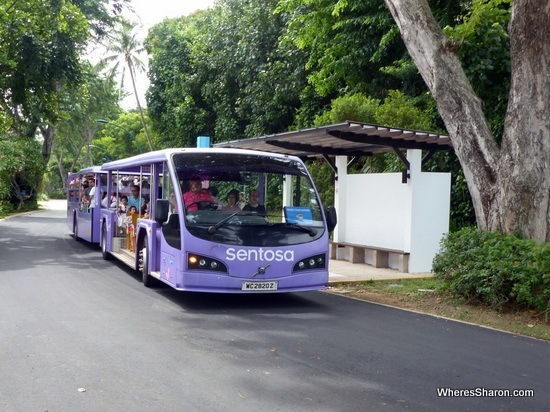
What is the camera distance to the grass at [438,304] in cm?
933

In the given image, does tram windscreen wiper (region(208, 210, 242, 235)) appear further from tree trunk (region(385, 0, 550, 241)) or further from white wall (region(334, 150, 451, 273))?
white wall (region(334, 150, 451, 273))

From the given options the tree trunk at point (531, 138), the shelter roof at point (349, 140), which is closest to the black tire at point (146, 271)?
the shelter roof at point (349, 140)

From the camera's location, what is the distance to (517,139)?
34.7ft

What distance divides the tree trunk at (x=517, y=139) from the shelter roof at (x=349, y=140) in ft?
5.98

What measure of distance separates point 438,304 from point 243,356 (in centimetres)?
466

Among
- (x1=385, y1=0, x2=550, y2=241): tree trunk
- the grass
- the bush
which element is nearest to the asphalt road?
the grass

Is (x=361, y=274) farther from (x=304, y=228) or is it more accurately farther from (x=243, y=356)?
(x=243, y=356)

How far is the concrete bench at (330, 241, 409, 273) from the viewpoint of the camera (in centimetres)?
1448

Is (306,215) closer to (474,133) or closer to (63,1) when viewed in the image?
(474,133)

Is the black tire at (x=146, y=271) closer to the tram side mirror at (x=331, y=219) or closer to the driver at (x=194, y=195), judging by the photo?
the driver at (x=194, y=195)

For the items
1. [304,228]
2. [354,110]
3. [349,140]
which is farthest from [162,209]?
[354,110]

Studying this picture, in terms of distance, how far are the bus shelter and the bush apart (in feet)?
10.1

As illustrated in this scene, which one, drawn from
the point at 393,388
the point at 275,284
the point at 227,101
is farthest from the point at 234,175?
the point at 227,101

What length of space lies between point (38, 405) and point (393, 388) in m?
3.01
